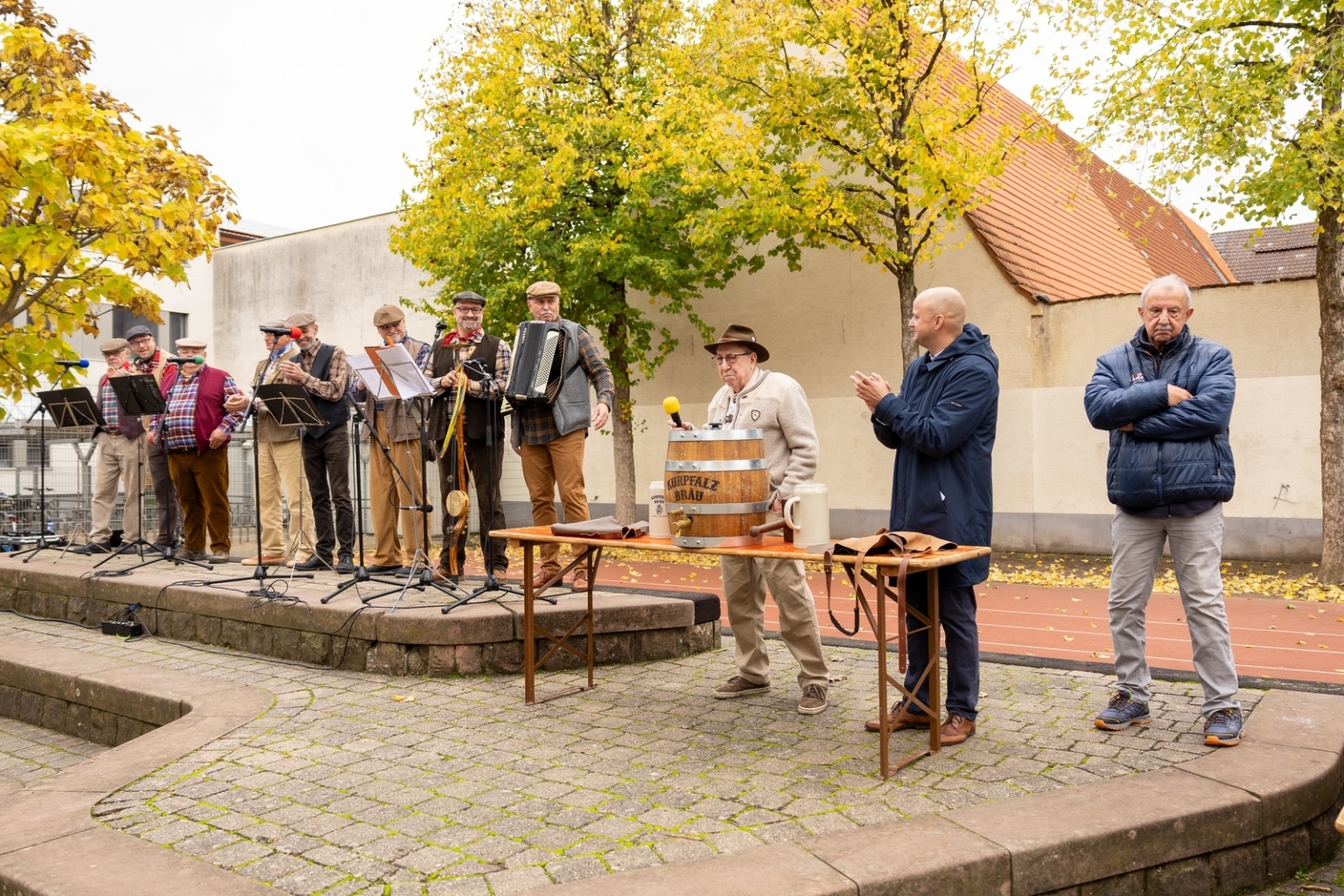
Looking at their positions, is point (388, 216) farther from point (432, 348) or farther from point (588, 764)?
point (588, 764)

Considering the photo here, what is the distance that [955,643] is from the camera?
4703 millimetres

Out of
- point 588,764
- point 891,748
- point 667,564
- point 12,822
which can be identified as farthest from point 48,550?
point 891,748

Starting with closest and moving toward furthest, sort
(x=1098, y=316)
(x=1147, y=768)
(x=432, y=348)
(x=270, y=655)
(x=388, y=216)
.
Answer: (x=1147, y=768) < (x=270, y=655) < (x=432, y=348) < (x=1098, y=316) < (x=388, y=216)

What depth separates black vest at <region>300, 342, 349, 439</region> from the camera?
8.51 meters

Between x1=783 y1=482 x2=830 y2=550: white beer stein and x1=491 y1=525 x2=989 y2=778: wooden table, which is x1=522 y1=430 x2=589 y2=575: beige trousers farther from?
x1=783 y1=482 x2=830 y2=550: white beer stein

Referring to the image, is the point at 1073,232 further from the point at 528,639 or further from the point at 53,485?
the point at 53,485

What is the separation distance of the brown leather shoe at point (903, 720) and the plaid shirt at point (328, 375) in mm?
5200

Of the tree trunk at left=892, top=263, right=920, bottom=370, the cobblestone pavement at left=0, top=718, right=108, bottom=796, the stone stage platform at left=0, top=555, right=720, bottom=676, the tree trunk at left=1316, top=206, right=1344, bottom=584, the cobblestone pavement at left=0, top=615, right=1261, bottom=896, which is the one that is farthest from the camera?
the tree trunk at left=892, top=263, right=920, bottom=370

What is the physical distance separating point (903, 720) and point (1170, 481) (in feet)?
5.22

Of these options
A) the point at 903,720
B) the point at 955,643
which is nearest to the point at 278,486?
the point at 903,720

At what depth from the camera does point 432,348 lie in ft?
25.6

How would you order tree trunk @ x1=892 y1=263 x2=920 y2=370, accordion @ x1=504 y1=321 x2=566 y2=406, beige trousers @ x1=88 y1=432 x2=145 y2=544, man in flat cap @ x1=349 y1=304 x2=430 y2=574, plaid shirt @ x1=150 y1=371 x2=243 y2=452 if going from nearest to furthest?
accordion @ x1=504 y1=321 x2=566 y2=406 → man in flat cap @ x1=349 y1=304 x2=430 y2=574 → plaid shirt @ x1=150 y1=371 x2=243 y2=452 → beige trousers @ x1=88 y1=432 x2=145 y2=544 → tree trunk @ x1=892 y1=263 x2=920 y2=370

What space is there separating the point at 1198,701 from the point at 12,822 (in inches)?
210

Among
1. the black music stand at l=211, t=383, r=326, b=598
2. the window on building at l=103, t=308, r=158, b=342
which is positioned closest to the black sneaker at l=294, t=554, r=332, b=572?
the black music stand at l=211, t=383, r=326, b=598
